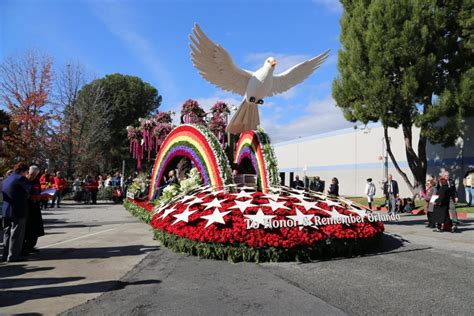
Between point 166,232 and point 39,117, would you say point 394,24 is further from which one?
point 39,117

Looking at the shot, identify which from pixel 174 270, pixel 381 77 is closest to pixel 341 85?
pixel 381 77

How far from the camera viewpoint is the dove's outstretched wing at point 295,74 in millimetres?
12828

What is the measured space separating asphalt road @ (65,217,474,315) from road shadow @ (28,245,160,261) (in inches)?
22.8

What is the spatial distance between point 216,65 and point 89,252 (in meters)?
6.02

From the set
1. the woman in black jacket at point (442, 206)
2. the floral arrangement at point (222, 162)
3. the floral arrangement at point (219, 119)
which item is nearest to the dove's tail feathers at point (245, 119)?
the floral arrangement at point (222, 162)

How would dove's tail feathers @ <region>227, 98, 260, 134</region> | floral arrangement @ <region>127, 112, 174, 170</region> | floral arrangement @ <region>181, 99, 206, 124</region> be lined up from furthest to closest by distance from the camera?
floral arrangement @ <region>127, 112, 174, 170</region>, floral arrangement @ <region>181, 99, 206, 124</region>, dove's tail feathers @ <region>227, 98, 260, 134</region>

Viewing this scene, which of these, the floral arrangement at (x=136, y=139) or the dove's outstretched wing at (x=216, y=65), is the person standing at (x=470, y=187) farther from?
the floral arrangement at (x=136, y=139)

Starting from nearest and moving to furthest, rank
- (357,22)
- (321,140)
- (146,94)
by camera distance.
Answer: (357,22) < (321,140) < (146,94)

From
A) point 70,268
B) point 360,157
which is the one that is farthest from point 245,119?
point 360,157

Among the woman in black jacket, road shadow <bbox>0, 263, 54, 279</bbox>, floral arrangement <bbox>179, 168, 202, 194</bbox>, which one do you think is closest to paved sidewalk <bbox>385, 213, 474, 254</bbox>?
the woman in black jacket

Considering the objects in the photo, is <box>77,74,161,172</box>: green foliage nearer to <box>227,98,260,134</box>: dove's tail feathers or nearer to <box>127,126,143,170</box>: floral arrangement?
<box>127,126,143,170</box>: floral arrangement

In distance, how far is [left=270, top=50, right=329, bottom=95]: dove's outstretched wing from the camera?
12.8 meters

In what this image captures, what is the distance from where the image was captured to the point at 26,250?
7.73m

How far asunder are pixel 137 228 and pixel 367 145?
2311cm
